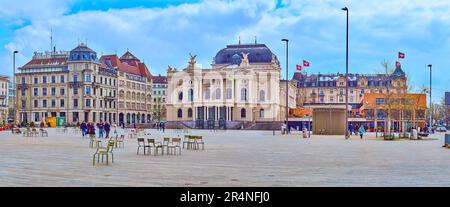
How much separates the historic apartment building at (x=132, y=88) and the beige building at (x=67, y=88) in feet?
17.3

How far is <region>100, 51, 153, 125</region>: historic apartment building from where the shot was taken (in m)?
128

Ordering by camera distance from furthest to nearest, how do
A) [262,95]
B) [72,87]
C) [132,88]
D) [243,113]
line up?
[132,88] < [72,87] < [243,113] < [262,95]

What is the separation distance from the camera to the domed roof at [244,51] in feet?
379

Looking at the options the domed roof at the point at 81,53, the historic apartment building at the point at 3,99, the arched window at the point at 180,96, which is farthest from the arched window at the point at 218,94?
the historic apartment building at the point at 3,99

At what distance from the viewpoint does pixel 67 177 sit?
1421 cm

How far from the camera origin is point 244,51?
117 metres

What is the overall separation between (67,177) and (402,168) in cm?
1082

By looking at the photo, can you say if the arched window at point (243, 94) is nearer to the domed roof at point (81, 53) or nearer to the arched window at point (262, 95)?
the arched window at point (262, 95)

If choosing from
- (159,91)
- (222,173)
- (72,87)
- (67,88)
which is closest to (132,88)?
(72,87)

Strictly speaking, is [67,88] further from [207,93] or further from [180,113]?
[207,93]

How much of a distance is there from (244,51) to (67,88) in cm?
4057

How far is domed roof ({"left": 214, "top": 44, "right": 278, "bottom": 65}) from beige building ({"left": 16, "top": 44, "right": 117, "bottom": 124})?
27.4m
